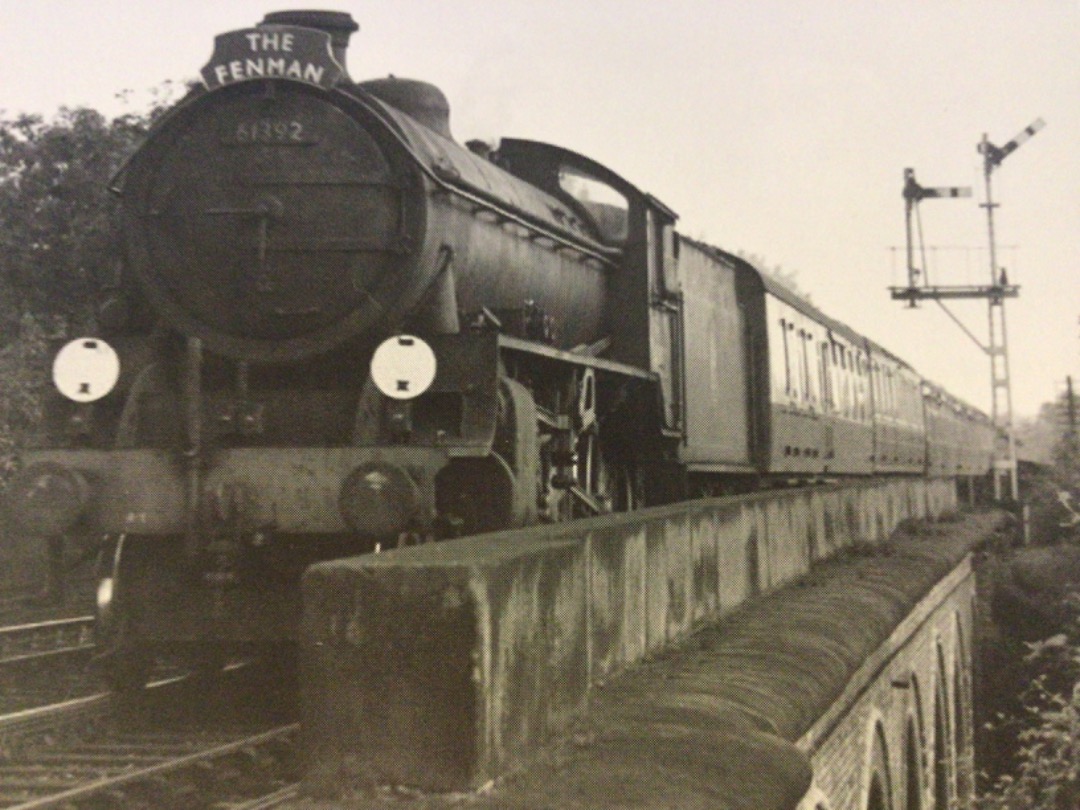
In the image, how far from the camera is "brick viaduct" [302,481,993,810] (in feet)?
11.1

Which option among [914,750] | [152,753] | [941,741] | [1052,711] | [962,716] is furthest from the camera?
[962,716]

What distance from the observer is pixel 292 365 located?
7.19 m

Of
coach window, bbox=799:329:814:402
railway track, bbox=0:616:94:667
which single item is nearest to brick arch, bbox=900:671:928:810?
coach window, bbox=799:329:814:402

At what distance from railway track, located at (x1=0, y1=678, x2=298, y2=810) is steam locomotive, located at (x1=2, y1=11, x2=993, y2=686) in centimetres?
31

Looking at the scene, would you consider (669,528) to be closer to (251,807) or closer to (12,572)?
(251,807)

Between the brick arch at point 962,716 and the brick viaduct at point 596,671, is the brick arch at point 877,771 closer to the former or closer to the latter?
the brick viaduct at point 596,671

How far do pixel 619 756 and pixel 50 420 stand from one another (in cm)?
460

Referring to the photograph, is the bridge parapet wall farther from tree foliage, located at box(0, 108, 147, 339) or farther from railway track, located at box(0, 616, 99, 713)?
tree foliage, located at box(0, 108, 147, 339)

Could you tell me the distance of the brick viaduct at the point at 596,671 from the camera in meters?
3.38

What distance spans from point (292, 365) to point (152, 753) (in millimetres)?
2112

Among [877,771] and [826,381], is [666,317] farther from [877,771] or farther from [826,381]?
[826,381]

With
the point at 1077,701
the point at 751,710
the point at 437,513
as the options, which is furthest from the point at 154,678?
the point at 1077,701

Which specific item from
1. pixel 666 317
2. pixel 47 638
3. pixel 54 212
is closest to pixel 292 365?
pixel 666 317

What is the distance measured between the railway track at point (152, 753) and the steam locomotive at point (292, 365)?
1.03 ft
